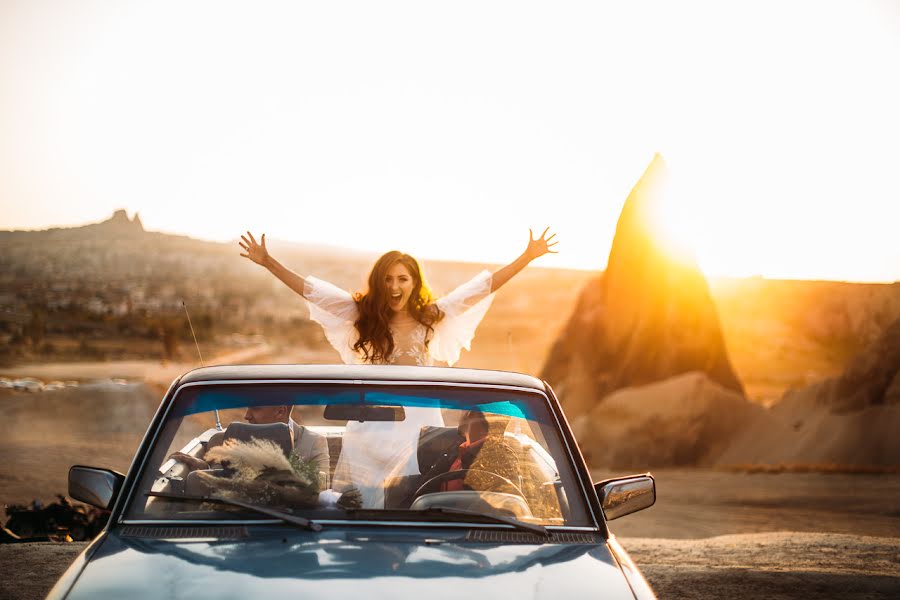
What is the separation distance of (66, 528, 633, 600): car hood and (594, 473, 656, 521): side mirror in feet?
1.24

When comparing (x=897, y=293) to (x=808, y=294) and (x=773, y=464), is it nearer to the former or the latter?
(x=773, y=464)

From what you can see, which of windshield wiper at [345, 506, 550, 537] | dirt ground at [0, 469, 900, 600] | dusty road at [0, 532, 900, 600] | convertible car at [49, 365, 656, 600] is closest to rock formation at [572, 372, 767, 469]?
dirt ground at [0, 469, 900, 600]

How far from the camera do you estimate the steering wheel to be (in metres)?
3.61

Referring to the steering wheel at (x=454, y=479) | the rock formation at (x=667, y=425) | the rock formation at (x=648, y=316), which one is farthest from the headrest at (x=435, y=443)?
the rock formation at (x=648, y=316)

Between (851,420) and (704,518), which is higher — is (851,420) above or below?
above

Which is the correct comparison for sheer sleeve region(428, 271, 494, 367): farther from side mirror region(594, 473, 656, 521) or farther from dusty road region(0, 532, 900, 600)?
side mirror region(594, 473, 656, 521)

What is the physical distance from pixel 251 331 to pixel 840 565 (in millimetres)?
42821

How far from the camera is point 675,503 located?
1953 cm

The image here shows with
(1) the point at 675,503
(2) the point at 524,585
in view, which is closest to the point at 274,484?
(2) the point at 524,585

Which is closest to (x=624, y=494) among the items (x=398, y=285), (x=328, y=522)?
(x=328, y=522)

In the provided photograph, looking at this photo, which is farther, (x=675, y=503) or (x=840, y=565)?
(x=675, y=503)

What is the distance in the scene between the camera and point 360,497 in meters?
3.47

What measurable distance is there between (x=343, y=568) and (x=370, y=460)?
3.04ft

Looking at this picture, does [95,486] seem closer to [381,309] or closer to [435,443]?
[435,443]
